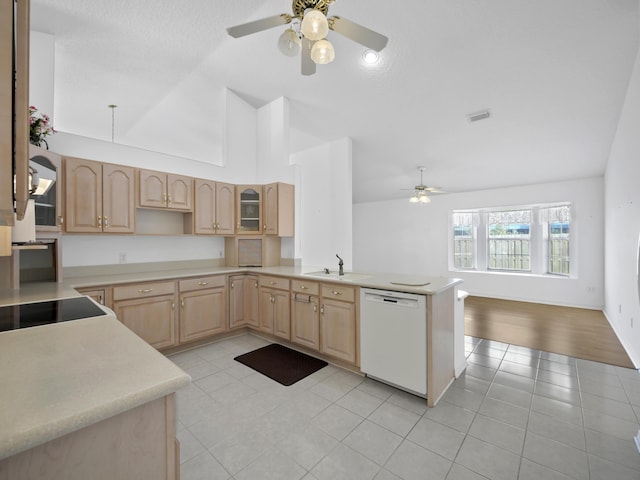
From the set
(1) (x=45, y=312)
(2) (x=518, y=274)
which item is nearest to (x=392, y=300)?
(1) (x=45, y=312)

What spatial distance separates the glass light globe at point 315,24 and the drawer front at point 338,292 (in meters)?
1.93

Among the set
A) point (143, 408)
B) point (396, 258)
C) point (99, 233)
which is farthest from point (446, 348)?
point (396, 258)

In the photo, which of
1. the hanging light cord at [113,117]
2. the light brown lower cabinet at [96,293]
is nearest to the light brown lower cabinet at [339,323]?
the light brown lower cabinet at [96,293]

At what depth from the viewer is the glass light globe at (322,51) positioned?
1.67 meters

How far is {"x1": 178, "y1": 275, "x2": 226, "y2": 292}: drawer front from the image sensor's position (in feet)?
10.2

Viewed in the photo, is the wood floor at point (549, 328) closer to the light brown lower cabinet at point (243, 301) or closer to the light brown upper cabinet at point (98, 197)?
the light brown lower cabinet at point (243, 301)

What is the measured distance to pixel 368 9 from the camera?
8.07 ft

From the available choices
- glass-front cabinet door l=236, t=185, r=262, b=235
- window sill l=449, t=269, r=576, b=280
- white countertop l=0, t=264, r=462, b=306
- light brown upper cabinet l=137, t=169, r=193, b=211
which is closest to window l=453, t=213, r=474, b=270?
window sill l=449, t=269, r=576, b=280

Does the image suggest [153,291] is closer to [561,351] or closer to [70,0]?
[70,0]

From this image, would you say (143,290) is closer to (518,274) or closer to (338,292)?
(338,292)

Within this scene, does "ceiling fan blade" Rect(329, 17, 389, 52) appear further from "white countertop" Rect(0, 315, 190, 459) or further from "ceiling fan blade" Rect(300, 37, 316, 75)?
"white countertop" Rect(0, 315, 190, 459)

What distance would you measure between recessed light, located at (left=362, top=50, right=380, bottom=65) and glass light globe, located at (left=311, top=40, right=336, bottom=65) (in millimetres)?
1465

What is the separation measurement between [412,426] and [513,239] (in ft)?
18.4

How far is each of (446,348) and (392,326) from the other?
0.52 metres
